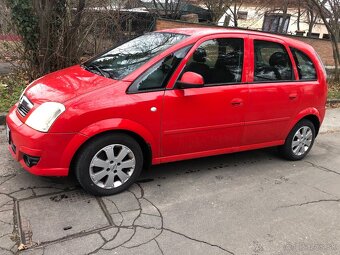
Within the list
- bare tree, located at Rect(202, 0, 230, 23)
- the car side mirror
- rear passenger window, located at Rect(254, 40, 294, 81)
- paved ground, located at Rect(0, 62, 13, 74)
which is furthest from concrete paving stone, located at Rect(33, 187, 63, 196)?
bare tree, located at Rect(202, 0, 230, 23)

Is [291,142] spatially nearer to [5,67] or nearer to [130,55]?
[130,55]

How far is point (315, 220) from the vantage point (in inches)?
146

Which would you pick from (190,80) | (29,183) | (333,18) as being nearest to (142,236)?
(29,183)

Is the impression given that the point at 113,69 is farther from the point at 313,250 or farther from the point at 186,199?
the point at 313,250

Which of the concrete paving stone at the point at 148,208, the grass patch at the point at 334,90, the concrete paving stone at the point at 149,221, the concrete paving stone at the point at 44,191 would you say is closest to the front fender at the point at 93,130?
the concrete paving stone at the point at 44,191

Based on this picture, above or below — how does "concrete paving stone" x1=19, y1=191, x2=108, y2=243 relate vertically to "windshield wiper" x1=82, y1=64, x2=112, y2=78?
below

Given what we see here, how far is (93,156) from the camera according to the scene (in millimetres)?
3561

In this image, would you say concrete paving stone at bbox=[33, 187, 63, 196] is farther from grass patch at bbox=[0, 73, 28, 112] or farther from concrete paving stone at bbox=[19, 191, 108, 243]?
grass patch at bbox=[0, 73, 28, 112]

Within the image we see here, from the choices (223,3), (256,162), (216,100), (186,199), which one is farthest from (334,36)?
(186,199)

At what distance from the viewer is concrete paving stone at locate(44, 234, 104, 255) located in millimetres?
2896

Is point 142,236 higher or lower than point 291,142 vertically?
lower

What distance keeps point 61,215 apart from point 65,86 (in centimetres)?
129

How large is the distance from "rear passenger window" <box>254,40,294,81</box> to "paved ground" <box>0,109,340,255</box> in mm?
1210

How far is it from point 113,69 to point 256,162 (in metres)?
2.33
